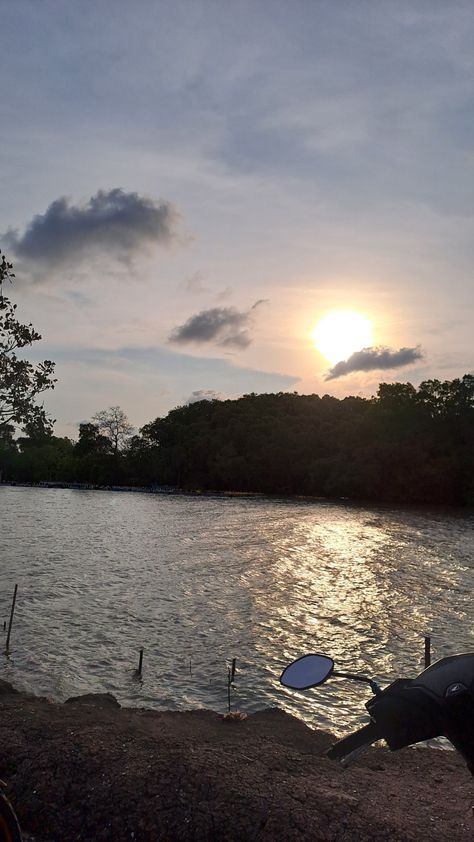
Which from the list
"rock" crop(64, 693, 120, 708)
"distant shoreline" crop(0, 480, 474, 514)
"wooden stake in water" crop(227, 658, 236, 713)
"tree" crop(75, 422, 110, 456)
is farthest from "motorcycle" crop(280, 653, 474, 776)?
"tree" crop(75, 422, 110, 456)

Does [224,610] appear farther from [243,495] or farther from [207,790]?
[243,495]

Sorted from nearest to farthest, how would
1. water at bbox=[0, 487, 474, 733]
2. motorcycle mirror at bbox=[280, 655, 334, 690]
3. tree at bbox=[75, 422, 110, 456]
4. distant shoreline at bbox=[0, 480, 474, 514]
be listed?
motorcycle mirror at bbox=[280, 655, 334, 690] < water at bbox=[0, 487, 474, 733] < distant shoreline at bbox=[0, 480, 474, 514] < tree at bbox=[75, 422, 110, 456]

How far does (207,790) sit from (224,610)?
62.0 feet

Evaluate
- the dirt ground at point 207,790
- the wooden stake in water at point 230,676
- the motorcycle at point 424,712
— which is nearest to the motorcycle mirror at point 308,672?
the motorcycle at point 424,712

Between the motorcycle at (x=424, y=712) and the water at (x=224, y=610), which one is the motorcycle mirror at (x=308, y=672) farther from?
the water at (x=224, y=610)

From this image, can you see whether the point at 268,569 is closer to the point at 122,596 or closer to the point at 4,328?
the point at 122,596

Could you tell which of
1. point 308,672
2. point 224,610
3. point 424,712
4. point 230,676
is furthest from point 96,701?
point 224,610

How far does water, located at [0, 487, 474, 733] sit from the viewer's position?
664 inches

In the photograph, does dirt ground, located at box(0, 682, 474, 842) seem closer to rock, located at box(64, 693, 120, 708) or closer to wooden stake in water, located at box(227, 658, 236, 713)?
rock, located at box(64, 693, 120, 708)

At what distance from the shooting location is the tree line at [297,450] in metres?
106

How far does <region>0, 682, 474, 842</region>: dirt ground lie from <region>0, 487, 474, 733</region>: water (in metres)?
5.11

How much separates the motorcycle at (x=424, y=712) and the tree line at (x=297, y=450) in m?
77.0

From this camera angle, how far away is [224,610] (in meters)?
26.3

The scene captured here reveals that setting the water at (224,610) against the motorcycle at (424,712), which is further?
the water at (224,610)
